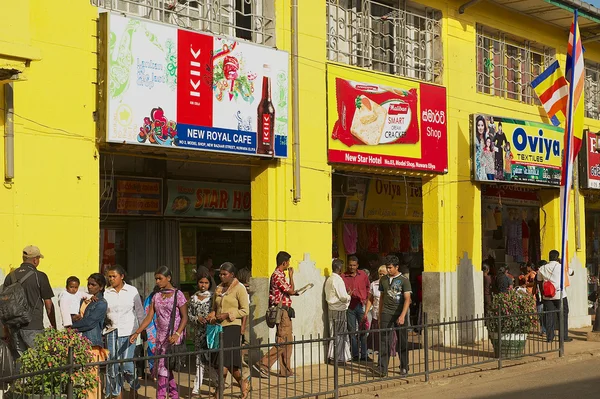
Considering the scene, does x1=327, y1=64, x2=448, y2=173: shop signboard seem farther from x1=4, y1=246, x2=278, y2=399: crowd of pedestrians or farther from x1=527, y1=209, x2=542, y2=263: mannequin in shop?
x1=527, y1=209, x2=542, y2=263: mannequin in shop

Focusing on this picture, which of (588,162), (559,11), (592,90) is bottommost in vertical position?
(588,162)

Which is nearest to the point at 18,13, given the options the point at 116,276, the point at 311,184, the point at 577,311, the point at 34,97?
the point at 34,97

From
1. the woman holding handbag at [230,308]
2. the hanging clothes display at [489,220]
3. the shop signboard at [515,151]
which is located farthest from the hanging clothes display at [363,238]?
the woman holding handbag at [230,308]

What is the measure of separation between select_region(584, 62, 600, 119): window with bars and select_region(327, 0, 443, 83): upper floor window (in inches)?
274

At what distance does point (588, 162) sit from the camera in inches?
914

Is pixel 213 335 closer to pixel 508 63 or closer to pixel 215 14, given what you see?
pixel 215 14

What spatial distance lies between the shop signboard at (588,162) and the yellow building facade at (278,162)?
0.49 meters

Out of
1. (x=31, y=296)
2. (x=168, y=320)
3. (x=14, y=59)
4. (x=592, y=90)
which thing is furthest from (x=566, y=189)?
(x=14, y=59)

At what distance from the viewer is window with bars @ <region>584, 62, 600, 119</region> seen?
24344mm

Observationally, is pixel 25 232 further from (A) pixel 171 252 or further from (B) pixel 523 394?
(B) pixel 523 394

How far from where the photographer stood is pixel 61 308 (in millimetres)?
11945

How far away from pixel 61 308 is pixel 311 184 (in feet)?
17.8

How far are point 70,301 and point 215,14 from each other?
5.43m

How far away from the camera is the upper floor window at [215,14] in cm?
1400
